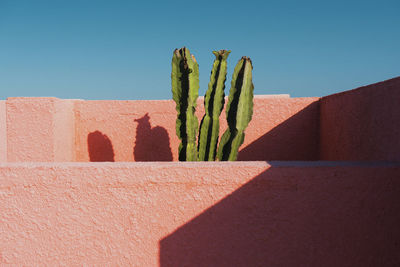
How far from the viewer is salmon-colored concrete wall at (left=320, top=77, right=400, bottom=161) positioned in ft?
6.34

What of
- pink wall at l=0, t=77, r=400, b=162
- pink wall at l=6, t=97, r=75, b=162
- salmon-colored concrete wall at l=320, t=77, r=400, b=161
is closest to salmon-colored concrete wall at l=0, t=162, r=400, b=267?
salmon-colored concrete wall at l=320, t=77, r=400, b=161

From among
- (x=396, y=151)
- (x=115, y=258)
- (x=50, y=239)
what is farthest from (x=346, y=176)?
(x=50, y=239)

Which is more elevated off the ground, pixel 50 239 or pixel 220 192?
pixel 220 192

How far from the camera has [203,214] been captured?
163 cm

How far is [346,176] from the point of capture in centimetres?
160

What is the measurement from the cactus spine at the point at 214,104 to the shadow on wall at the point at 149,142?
0.88 metres

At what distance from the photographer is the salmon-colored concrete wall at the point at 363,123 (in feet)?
6.34

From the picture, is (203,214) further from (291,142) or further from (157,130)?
(291,142)

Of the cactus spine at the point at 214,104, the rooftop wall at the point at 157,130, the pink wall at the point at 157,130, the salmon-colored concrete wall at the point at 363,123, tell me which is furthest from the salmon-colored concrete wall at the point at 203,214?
the rooftop wall at the point at 157,130

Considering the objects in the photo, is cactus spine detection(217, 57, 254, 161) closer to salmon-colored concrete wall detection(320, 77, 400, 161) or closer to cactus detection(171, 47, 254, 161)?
cactus detection(171, 47, 254, 161)

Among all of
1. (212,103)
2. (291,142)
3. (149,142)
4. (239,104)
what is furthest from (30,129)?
(291,142)

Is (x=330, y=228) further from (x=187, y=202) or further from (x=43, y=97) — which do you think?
(x=43, y=97)

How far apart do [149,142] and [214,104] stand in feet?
4.14

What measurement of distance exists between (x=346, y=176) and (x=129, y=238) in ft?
4.36
